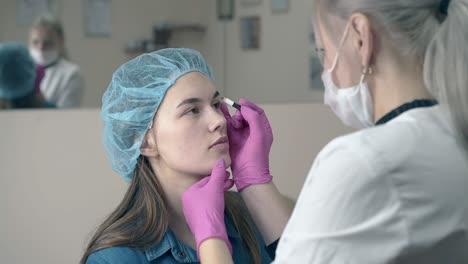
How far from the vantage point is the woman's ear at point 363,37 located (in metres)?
1.13

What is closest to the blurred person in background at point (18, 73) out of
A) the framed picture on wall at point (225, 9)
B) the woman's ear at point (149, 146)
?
the framed picture on wall at point (225, 9)

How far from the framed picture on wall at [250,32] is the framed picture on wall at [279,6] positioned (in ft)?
0.24

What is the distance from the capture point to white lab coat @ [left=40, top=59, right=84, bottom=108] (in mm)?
2650

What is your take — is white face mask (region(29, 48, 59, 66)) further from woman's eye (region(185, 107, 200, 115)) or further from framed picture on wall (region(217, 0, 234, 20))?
woman's eye (region(185, 107, 200, 115))

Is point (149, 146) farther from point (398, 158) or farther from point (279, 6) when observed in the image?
→ point (279, 6)

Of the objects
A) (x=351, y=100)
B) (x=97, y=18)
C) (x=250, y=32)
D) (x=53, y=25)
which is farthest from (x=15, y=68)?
(x=351, y=100)

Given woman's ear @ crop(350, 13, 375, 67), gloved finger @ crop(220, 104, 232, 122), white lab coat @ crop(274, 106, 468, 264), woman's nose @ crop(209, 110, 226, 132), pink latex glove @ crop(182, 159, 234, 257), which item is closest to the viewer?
white lab coat @ crop(274, 106, 468, 264)

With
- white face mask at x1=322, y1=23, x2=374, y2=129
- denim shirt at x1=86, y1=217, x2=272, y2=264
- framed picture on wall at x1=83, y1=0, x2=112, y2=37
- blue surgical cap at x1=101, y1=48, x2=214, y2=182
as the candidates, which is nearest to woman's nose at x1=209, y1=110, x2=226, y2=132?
blue surgical cap at x1=101, y1=48, x2=214, y2=182

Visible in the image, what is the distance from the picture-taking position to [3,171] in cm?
272

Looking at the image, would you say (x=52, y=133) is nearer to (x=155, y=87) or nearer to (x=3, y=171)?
(x=3, y=171)

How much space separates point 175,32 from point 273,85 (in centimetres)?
45

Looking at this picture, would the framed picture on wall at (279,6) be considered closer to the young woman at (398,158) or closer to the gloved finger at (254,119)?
the gloved finger at (254,119)

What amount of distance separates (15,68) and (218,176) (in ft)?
4.75

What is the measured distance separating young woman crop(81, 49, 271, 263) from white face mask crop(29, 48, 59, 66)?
1037 mm
